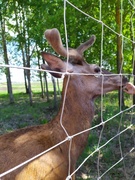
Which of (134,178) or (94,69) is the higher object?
(94,69)

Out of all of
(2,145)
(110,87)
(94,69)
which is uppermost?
(94,69)

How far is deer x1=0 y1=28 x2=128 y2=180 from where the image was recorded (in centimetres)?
175

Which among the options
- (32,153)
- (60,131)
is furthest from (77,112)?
(32,153)

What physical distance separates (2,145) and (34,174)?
26cm

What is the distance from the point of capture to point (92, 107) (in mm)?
2365

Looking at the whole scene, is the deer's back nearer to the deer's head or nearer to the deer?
the deer

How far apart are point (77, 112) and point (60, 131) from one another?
0.82 ft

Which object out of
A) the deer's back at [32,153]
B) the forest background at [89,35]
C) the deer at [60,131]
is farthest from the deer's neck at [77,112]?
the forest background at [89,35]

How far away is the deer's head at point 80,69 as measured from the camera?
214 cm

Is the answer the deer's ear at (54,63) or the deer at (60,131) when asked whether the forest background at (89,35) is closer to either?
the deer at (60,131)

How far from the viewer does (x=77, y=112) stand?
223 centimetres

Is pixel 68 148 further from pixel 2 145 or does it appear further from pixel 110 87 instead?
pixel 110 87

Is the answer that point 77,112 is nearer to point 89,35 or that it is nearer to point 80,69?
point 80,69

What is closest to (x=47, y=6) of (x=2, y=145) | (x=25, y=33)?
(x=25, y=33)
